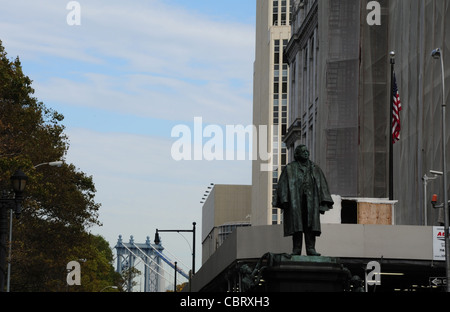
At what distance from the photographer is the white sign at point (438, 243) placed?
49.5 metres

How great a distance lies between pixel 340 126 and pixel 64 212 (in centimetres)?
2566

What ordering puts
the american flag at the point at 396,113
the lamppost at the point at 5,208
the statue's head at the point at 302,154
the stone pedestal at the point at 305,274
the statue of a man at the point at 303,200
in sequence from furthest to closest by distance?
the american flag at the point at 396,113 → the lamppost at the point at 5,208 → the statue's head at the point at 302,154 → the statue of a man at the point at 303,200 → the stone pedestal at the point at 305,274

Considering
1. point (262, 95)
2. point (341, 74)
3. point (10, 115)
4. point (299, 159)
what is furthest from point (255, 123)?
point (299, 159)

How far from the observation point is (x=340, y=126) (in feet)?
256

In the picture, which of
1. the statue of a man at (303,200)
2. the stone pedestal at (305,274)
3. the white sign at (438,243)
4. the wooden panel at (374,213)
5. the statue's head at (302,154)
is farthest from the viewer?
the wooden panel at (374,213)

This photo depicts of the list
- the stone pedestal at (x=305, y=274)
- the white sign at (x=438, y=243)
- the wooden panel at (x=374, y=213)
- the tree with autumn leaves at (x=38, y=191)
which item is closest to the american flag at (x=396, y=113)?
the white sign at (x=438, y=243)

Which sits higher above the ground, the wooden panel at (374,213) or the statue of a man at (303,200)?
the wooden panel at (374,213)

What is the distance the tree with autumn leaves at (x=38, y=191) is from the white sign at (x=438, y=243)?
2143cm

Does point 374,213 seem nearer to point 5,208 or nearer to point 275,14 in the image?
point 5,208

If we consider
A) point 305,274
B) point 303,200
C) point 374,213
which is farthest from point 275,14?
point 305,274

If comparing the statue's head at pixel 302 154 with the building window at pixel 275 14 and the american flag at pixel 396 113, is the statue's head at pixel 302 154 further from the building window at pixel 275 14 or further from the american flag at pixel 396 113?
the building window at pixel 275 14

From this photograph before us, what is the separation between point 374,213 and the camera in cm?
6331
